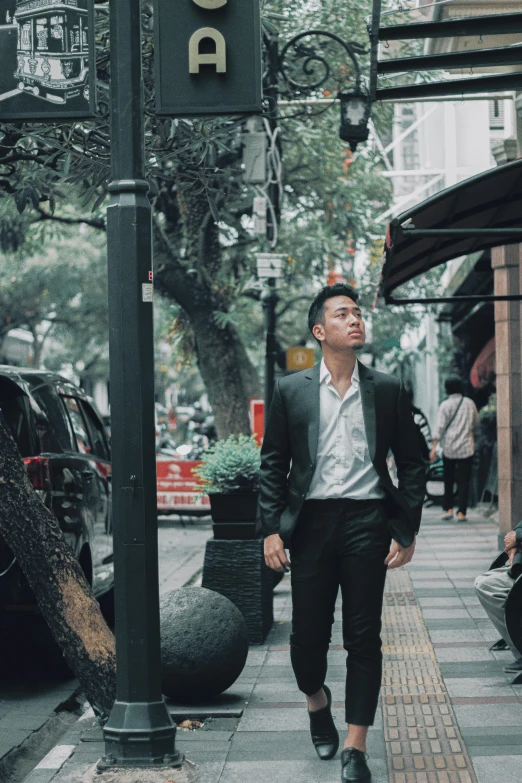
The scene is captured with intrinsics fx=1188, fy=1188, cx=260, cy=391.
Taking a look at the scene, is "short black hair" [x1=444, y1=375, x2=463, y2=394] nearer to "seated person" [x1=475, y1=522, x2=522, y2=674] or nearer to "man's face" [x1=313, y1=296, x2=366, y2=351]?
"seated person" [x1=475, y1=522, x2=522, y2=674]

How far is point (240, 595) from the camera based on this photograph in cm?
784

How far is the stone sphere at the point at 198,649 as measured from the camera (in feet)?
19.8

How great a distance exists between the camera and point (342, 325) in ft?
15.9

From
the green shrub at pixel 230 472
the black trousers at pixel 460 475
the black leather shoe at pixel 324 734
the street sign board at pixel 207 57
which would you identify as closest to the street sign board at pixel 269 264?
the black trousers at pixel 460 475

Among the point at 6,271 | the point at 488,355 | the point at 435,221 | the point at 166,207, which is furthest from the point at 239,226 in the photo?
the point at 6,271

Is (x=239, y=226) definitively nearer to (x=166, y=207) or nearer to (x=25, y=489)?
(x=166, y=207)

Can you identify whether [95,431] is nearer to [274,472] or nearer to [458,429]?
[274,472]

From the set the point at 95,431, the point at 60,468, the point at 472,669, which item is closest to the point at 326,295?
the point at 472,669

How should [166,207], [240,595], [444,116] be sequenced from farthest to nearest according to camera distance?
[444,116] → [166,207] → [240,595]

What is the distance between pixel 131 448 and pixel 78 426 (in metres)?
3.97

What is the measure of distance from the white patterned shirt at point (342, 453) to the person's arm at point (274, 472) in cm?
17

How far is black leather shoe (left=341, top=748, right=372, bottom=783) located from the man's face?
1.60 m

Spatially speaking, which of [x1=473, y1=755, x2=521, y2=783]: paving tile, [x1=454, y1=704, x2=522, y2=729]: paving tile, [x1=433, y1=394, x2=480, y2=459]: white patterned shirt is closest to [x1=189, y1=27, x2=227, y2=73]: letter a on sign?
[x1=473, y1=755, x2=521, y2=783]: paving tile

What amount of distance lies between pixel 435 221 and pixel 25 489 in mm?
3930
